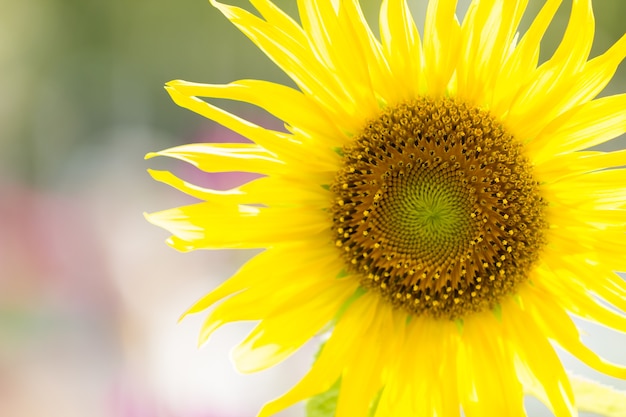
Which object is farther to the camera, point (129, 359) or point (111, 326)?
point (111, 326)

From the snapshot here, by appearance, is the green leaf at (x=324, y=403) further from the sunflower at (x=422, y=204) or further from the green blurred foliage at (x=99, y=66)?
the green blurred foliage at (x=99, y=66)

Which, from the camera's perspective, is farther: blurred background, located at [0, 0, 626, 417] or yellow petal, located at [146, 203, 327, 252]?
blurred background, located at [0, 0, 626, 417]

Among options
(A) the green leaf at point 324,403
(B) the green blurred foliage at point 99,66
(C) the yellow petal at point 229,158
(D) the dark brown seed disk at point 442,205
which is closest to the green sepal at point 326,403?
(A) the green leaf at point 324,403

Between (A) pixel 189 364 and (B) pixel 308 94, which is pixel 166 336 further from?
(B) pixel 308 94

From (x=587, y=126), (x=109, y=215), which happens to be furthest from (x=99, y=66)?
(x=587, y=126)

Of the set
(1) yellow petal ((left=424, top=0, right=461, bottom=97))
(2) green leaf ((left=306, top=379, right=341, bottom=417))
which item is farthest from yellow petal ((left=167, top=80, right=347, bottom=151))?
(2) green leaf ((left=306, top=379, right=341, bottom=417))

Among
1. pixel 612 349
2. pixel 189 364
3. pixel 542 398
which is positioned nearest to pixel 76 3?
pixel 189 364

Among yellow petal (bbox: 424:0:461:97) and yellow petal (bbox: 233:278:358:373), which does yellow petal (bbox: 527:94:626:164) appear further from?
yellow petal (bbox: 233:278:358:373)
